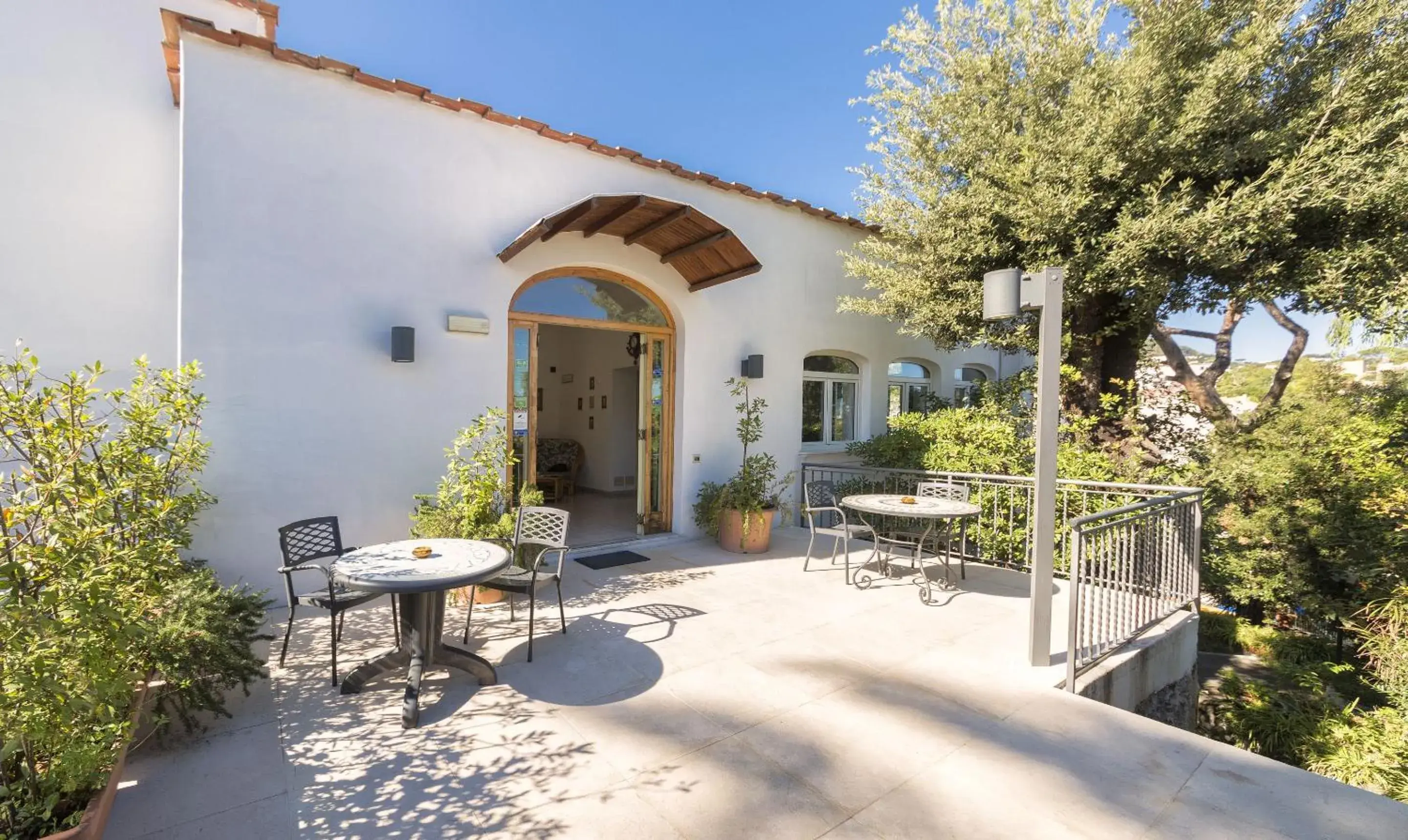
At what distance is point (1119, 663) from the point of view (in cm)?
349

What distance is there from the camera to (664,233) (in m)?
5.93

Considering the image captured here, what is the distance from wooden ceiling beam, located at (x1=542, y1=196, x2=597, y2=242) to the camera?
4.95 meters

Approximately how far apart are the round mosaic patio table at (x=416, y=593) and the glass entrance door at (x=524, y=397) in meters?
2.37

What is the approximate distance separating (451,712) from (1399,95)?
8.33 metres

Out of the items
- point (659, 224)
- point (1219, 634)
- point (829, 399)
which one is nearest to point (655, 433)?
point (659, 224)

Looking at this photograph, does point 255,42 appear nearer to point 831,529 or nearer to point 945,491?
point 831,529

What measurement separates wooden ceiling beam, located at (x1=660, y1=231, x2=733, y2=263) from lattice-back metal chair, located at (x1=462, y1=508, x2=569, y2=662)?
10.1ft

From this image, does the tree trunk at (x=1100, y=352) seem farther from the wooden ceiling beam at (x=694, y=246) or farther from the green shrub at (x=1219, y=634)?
the wooden ceiling beam at (x=694, y=246)

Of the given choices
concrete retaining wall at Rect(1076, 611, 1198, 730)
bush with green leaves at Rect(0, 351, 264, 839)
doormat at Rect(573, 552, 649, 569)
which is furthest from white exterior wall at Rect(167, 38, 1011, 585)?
concrete retaining wall at Rect(1076, 611, 1198, 730)

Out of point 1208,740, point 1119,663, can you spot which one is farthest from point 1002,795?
point 1119,663

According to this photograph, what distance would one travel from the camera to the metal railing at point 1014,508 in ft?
17.8

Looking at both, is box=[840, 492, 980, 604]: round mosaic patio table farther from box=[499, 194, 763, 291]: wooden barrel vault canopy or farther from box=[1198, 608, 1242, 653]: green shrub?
box=[1198, 608, 1242, 653]: green shrub

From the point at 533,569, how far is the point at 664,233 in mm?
3680

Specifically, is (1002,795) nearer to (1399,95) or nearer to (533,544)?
(533,544)
